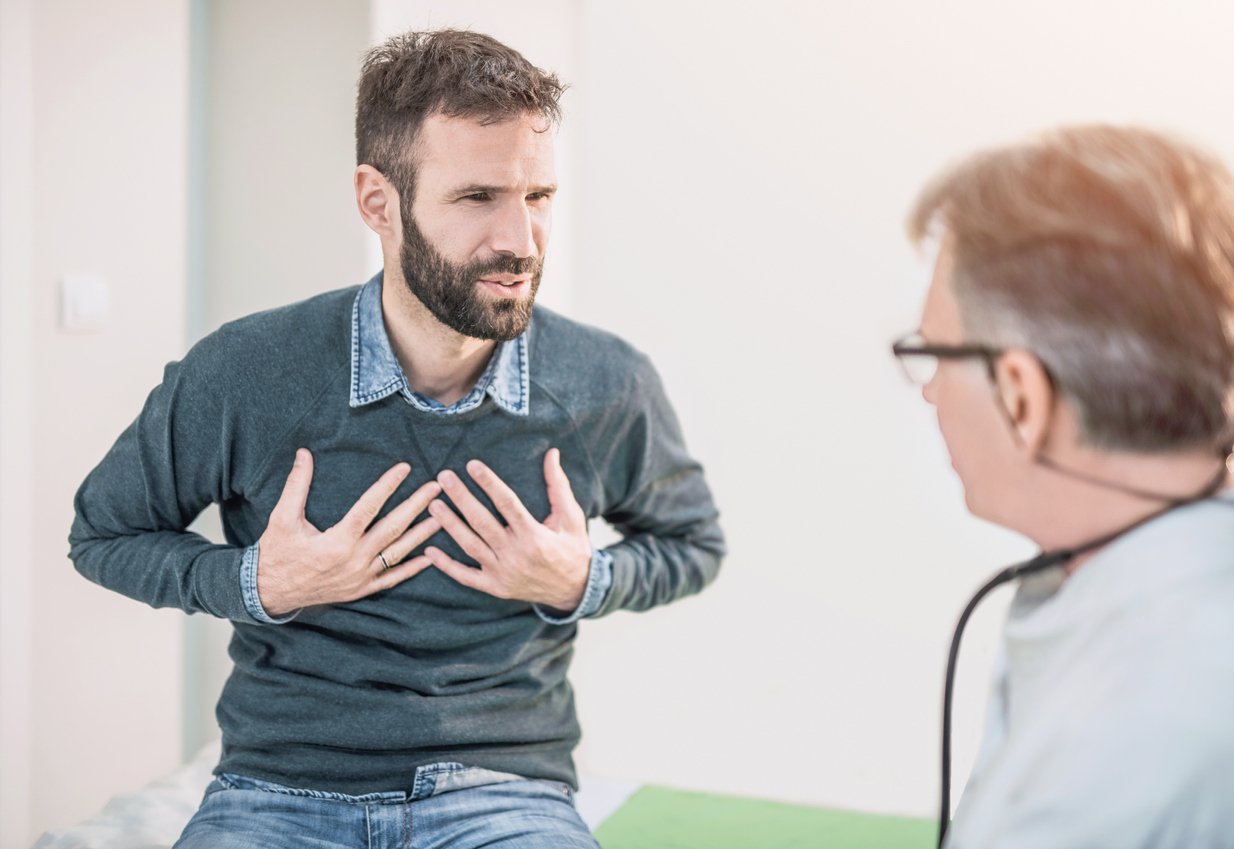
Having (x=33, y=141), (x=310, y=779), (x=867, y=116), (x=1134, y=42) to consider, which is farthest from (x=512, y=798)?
(x=1134, y=42)

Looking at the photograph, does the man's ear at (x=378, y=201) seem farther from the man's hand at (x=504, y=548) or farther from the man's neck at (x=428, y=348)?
the man's hand at (x=504, y=548)

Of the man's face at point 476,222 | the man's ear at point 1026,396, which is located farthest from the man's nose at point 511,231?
the man's ear at point 1026,396

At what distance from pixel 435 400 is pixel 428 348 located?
0.07 meters

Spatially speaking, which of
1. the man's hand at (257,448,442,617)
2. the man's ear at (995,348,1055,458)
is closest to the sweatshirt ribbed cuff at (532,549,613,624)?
the man's hand at (257,448,442,617)

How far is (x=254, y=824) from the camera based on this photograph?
121cm

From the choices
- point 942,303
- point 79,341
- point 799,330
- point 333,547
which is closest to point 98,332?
point 79,341

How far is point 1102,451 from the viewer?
0.71 meters

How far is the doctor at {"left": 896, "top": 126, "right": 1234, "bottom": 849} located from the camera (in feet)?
1.99

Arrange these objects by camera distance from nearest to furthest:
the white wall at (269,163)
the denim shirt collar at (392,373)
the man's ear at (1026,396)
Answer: the man's ear at (1026,396)
the denim shirt collar at (392,373)
the white wall at (269,163)

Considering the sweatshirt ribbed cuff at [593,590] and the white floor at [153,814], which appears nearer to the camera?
the sweatshirt ribbed cuff at [593,590]

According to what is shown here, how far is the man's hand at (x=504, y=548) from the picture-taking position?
1.27m

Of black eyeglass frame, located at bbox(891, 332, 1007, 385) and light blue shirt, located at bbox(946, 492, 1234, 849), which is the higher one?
black eyeglass frame, located at bbox(891, 332, 1007, 385)

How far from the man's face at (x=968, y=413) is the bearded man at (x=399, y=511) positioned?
62 centimetres

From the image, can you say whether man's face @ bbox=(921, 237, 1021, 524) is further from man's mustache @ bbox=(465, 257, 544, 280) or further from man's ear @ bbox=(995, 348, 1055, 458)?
man's mustache @ bbox=(465, 257, 544, 280)
